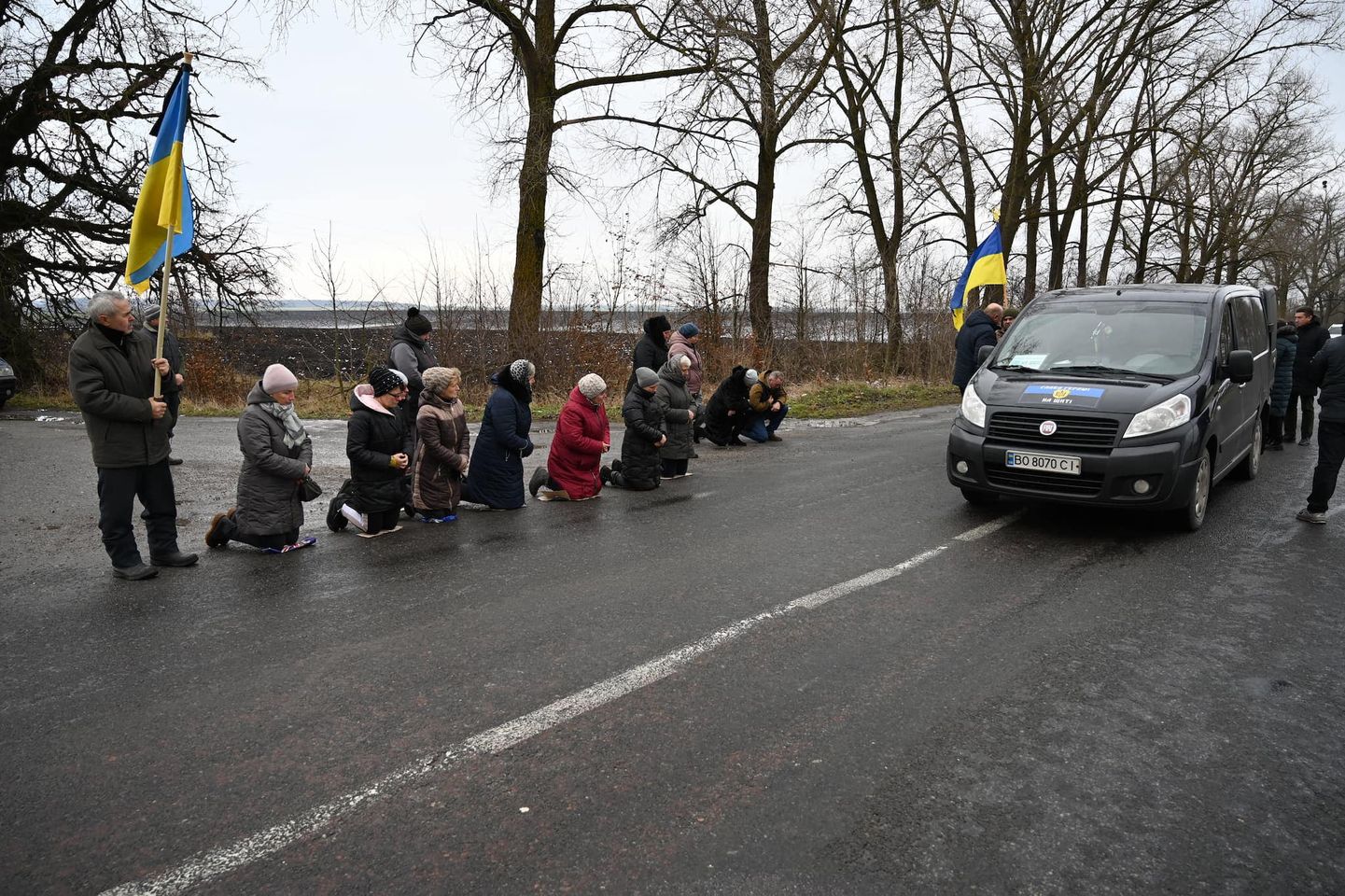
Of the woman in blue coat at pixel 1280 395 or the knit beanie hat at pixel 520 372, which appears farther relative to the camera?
the woman in blue coat at pixel 1280 395

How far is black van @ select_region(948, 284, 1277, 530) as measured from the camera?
681 centimetres

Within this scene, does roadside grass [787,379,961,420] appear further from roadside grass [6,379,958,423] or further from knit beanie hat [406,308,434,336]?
knit beanie hat [406,308,434,336]

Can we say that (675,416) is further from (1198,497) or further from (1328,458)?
(1328,458)

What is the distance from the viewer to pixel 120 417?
5.96 m

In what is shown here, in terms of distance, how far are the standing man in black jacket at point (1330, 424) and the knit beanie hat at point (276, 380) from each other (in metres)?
8.41

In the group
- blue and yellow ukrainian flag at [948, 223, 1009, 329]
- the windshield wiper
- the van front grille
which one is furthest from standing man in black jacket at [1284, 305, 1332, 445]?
the van front grille

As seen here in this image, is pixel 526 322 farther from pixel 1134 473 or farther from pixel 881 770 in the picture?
pixel 881 770

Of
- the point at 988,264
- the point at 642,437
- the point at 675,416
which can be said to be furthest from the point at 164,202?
the point at 988,264

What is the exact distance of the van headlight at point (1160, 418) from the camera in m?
6.82

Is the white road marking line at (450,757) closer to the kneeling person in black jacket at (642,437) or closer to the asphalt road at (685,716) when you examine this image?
the asphalt road at (685,716)

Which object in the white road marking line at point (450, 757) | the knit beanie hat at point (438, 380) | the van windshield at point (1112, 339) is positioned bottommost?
the white road marking line at point (450, 757)

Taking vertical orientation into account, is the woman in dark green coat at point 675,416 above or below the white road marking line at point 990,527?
above

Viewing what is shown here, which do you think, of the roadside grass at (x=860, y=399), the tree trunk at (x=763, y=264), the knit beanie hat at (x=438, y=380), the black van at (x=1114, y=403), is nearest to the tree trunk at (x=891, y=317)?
the roadside grass at (x=860, y=399)

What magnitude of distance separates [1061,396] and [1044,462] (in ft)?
2.01
